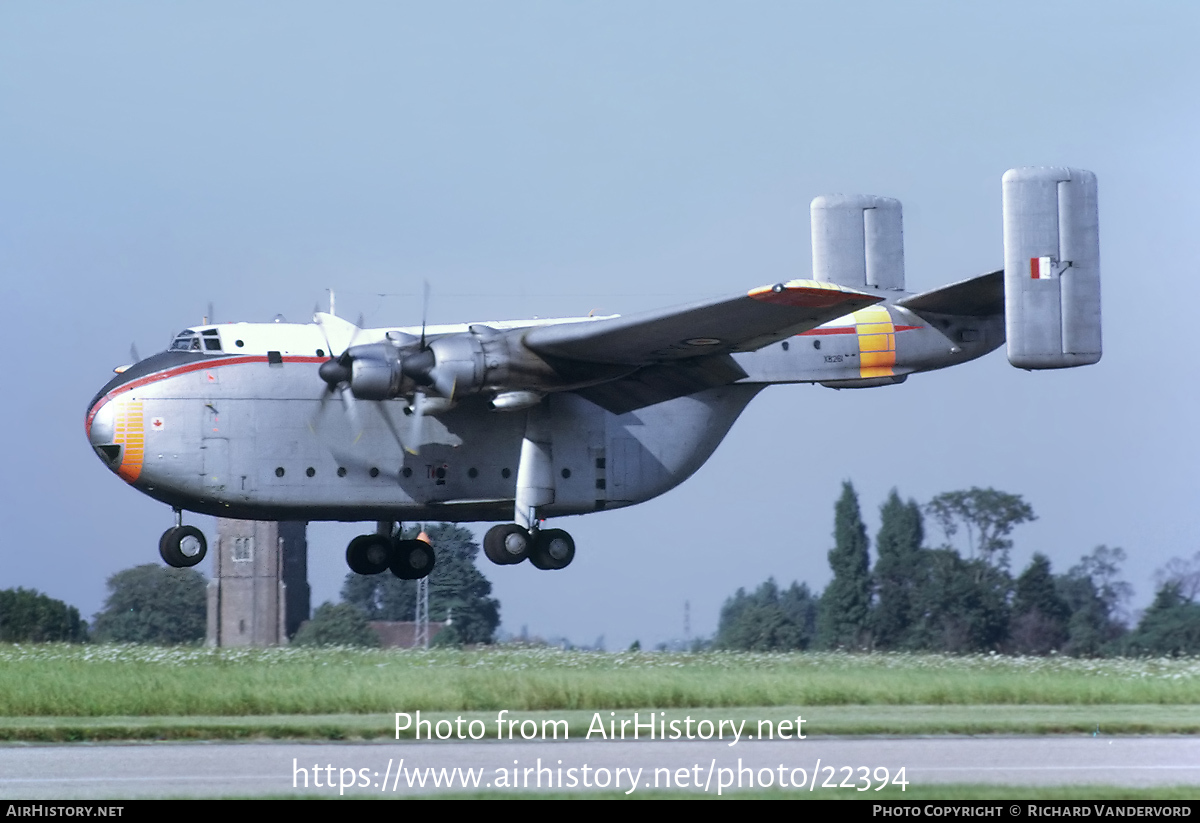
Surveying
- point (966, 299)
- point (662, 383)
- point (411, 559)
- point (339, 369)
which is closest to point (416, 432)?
point (339, 369)


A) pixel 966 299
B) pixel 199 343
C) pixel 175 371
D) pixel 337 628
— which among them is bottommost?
pixel 337 628

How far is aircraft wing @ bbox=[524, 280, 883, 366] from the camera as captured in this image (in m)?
24.2

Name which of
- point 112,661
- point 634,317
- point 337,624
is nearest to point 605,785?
point 634,317

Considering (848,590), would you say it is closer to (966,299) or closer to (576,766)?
(966,299)

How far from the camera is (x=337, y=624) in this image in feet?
147

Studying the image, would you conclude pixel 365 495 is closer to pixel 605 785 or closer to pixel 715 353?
pixel 715 353

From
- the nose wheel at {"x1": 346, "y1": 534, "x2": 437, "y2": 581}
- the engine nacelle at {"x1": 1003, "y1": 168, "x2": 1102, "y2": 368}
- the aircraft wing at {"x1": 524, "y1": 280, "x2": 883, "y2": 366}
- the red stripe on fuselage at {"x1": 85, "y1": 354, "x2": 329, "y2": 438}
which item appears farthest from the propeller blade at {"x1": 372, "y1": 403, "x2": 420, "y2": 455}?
the engine nacelle at {"x1": 1003, "y1": 168, "x2": 1102, "y2": 368}

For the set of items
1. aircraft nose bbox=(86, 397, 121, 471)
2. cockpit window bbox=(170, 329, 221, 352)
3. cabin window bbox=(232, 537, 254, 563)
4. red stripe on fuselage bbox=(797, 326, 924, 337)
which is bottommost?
cabin window bbox=(232, 537, 254, 563)

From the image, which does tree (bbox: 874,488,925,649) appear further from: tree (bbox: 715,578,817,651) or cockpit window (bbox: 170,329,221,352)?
cockpit window (bbox: 170,329,221,352)

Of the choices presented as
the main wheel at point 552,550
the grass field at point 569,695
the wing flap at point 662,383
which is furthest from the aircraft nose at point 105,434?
the wing flap at point 662,383

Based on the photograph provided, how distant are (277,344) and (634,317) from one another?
5.95 meters

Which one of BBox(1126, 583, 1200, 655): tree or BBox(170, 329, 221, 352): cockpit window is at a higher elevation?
BBox(170, 329, 221, 352): cockpit window

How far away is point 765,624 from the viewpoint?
37000 millimetres

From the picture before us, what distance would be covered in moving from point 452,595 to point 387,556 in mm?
14990
